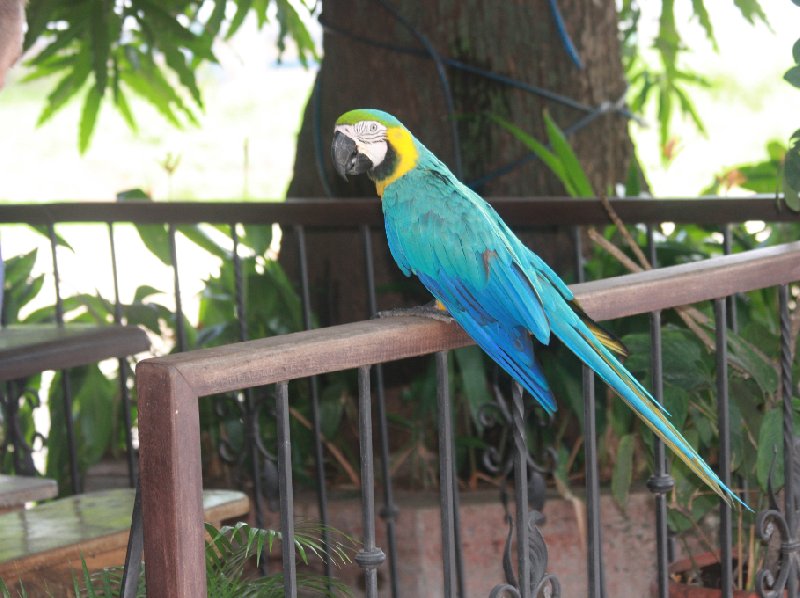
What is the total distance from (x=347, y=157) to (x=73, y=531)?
889 millimetres

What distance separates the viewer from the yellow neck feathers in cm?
190

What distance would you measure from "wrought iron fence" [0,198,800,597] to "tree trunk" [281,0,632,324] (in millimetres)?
780

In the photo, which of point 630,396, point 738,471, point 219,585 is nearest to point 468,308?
point 630,396

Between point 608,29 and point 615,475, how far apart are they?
5.33 ft

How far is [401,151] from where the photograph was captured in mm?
1907

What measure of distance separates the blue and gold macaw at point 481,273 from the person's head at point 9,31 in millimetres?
589

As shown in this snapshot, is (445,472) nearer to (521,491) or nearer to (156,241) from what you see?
(521,491)

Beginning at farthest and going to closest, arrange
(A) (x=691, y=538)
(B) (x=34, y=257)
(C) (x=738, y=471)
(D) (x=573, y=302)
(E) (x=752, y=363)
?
(B) (x=34, y=257) < (A) (x=691, y=538) < (C) (x=738, y=471) < (E) (x=752, y=363) < (D) (x=573, y=302)

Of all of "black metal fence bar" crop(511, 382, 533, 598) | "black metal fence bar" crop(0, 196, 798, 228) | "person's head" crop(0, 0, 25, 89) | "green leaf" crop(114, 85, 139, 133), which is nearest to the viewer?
"black metal fence bar" crop(511, 382, 533, 598)

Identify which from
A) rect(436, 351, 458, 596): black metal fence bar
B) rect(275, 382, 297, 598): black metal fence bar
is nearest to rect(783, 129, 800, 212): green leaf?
rect(436, 351, 458, 596): black metal fence bar

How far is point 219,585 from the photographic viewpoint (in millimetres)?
1771

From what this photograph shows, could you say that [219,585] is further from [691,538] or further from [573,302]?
[691,538]

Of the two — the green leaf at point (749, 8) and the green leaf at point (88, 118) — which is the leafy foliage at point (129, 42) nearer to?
the green leaf at point (88, 118)

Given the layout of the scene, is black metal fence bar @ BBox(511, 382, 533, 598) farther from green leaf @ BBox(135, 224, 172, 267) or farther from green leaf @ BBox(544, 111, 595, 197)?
green leaf @ BBox(135, 224, 172, 267)
